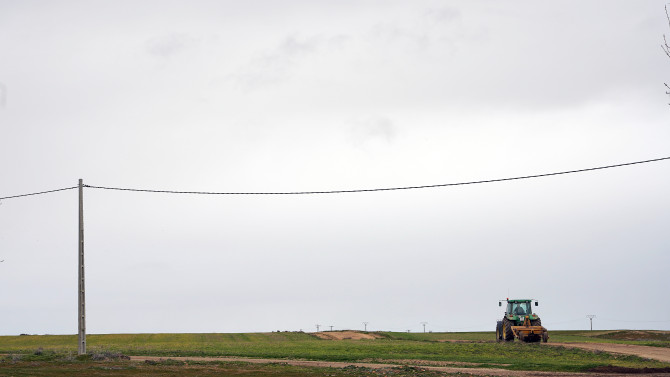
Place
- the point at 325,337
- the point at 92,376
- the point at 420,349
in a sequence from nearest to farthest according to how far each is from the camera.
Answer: the point at 92,376 → the point at 420,349 → the point at 325,337

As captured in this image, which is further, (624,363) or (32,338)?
(32,338)

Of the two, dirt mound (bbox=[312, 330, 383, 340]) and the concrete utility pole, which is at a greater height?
the concrete utility pole

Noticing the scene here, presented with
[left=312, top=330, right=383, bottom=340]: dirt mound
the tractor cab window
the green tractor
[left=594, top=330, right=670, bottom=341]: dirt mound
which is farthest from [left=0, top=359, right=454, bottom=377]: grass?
[left=594, top=330, right=670, bottom=341]: dirt mound

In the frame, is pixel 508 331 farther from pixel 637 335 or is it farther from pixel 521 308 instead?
pixel 637 335

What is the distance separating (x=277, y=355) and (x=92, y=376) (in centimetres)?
1988

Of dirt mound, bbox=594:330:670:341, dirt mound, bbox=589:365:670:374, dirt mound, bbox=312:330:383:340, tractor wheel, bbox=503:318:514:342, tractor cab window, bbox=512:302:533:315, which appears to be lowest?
dirt mound, bbox=594:330:670:341

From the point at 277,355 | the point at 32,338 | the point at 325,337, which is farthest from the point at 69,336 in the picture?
the point at 277,355

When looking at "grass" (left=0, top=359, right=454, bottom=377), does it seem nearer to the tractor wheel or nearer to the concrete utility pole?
the concrete utility pole

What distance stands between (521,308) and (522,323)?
117cm

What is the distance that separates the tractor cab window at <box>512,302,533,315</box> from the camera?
59750 millimetres

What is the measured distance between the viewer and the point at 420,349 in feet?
185

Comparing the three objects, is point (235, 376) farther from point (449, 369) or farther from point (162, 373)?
point (449, 369)

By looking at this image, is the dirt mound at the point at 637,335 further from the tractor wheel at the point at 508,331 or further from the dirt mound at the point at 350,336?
the tractor wheel at the point at 508,331

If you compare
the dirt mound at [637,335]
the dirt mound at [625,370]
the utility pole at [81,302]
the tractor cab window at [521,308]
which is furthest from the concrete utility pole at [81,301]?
the dirt mound at [637,335]
